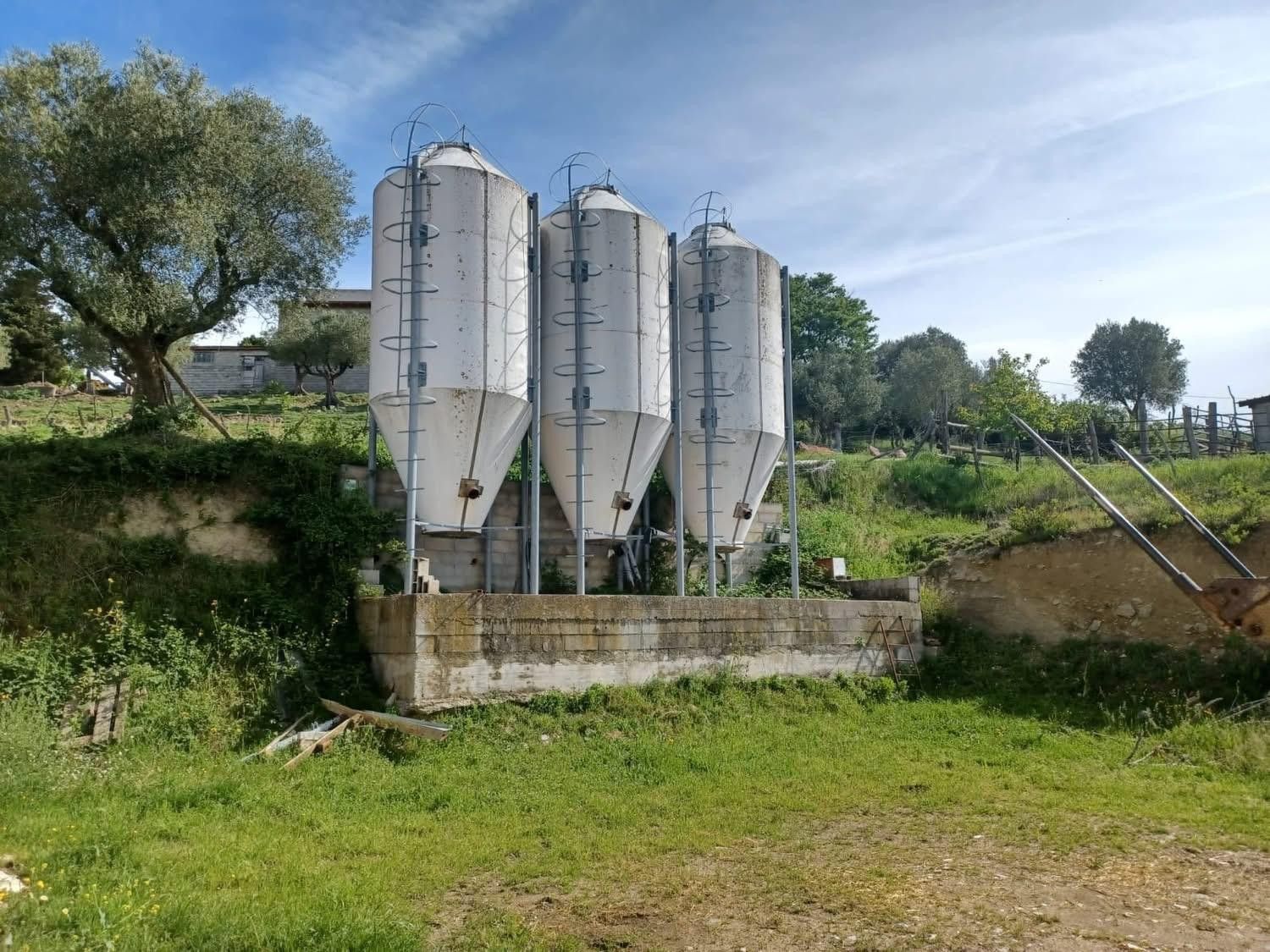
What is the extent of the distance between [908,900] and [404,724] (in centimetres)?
668

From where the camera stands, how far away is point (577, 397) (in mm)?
16797

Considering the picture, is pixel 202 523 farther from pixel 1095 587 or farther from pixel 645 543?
pixel 1095 587

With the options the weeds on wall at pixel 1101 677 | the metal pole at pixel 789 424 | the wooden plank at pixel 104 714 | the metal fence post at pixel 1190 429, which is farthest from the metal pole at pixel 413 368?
the metal fence post at pixel 1190 429

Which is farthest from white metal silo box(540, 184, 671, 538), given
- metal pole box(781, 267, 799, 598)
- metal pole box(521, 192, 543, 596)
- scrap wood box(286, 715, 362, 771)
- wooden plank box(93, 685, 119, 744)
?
wooden plank box(93, 685, 119, 744)

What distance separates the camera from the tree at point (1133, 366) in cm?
5788

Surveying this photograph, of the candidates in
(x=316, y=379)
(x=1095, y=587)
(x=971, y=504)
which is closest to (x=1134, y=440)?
(x=971, y=504)

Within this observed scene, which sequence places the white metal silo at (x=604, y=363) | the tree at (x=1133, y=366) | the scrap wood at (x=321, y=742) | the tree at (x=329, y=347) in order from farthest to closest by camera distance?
the tree at (x=1133, y=366) → the tree at (x=329, y=347) → the white metal silo at (x=604, y=363) → the scrap wood at (x=321, y=742)

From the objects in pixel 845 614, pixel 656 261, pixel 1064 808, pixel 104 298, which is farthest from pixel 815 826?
pixel 104 298

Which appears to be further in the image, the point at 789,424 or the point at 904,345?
the point at 904,345

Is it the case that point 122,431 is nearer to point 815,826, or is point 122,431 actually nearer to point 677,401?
point 677,401

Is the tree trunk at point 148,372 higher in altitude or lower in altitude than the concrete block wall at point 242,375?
lower

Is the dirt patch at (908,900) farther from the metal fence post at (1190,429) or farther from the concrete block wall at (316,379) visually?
the concrete block wall at (316,379)

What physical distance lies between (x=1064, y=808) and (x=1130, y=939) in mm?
3782

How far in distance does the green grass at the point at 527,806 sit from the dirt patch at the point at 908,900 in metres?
0.18
